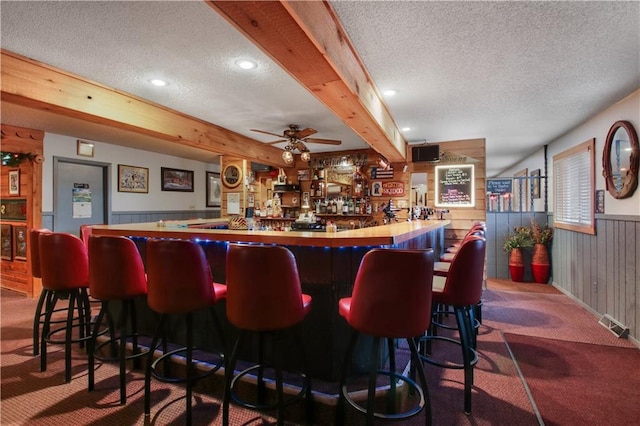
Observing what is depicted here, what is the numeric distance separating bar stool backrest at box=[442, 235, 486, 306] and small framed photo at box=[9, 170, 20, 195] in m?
6.02

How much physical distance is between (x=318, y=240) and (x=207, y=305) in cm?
73

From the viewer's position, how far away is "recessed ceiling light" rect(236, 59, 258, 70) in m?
2.41

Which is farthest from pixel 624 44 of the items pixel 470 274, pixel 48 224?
pixel 48 224

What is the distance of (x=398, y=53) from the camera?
7.39 feet

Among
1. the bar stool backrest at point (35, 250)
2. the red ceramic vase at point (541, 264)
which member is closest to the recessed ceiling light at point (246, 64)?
the bar stool backrest at point (35, 250)

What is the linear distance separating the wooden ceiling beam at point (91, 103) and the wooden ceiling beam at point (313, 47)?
1917 mm

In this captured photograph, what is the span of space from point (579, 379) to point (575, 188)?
302cm

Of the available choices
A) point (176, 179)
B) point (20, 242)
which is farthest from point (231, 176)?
point (20, 242)

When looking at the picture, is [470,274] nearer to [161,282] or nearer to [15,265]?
[161,282]

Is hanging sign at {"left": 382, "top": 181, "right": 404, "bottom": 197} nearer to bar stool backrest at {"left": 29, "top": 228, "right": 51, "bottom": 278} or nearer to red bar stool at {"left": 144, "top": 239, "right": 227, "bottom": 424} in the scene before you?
red bar stool at {"left": 144, "top": 239, "right": 227, "bottom": 424}

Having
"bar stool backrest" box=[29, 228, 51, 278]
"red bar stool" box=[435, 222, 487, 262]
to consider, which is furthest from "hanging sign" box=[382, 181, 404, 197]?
"bar stool backrest" box=[29, 228, 51, 278]

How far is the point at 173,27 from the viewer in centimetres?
196

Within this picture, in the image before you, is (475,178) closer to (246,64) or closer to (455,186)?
(455,186)

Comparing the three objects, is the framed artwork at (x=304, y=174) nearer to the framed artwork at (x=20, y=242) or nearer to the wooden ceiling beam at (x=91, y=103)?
the wooden ceiling beam at (x=91, y=103)
